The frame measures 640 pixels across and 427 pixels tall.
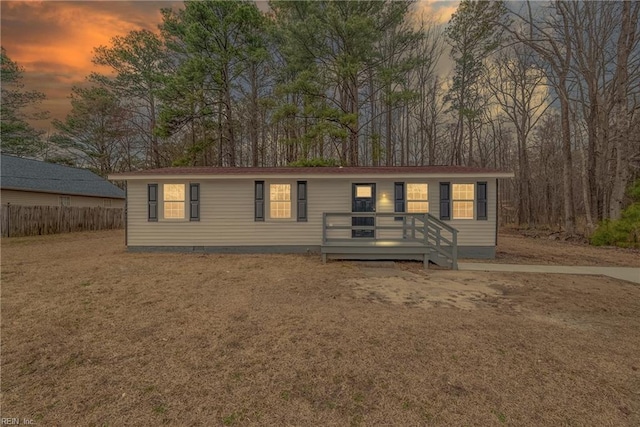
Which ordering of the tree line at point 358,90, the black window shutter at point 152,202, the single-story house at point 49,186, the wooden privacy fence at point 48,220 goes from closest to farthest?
the black window shutter at point 152,202, the wooden privacy fence at point 48,220, the tree line at point 358,90, the single-story house at point 49,186

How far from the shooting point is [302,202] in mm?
11391

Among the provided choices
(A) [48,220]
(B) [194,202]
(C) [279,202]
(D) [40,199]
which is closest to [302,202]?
(C) [279,202]

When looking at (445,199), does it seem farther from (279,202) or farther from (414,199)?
(279,202)

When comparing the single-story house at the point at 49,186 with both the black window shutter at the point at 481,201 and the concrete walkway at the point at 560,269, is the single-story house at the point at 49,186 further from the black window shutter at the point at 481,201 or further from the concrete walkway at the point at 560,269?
the black window shutter at the point at 481,201

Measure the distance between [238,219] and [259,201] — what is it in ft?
3.74

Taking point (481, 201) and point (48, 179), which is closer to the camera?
point (481, 201)

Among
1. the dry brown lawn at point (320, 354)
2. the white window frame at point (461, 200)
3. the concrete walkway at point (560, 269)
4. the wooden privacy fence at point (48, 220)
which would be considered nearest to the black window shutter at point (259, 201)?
the dry brown lawn at point (320, 354)

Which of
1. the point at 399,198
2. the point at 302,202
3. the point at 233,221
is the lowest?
the point at 233,221

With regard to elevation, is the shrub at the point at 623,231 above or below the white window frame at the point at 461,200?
Answer: below

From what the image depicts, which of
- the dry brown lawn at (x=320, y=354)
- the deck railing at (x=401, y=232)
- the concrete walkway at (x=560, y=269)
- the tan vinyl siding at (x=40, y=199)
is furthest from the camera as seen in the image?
the tan vinyl siding at (x=40, y=199)

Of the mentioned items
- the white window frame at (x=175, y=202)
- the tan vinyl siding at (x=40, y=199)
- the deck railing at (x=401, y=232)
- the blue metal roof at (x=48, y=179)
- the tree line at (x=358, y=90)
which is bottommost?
the deck railing at (x=401, y=232)

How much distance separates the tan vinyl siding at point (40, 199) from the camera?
1872 cm

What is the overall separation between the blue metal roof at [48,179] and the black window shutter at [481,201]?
90.2 ft

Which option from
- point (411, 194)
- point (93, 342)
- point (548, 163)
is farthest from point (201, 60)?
point (548, 163)
